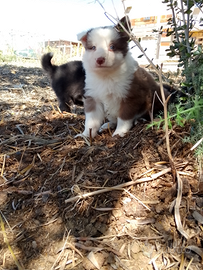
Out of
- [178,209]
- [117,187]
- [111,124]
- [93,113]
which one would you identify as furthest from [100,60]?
[178,209]

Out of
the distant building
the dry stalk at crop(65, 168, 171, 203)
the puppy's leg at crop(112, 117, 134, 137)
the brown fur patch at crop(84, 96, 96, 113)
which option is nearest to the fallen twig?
the dry stalk at crop(65, 168, 171, 203)

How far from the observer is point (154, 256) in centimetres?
136

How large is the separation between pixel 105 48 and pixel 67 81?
199cm

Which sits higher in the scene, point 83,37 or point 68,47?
point 83,37

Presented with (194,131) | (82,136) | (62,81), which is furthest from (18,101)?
(194,131)

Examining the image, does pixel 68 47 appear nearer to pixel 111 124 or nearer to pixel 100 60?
pixel 111 124

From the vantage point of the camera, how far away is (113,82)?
265 centimetres

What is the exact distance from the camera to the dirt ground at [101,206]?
4.53ft

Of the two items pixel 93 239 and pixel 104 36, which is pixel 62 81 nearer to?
pixel 104 36

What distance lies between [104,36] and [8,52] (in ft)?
39.1

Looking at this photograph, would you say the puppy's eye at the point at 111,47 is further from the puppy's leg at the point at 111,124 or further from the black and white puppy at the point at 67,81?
the black and white puppy at the point at 67,81

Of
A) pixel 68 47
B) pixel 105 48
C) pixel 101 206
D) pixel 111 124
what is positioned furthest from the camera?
pixel 68 47

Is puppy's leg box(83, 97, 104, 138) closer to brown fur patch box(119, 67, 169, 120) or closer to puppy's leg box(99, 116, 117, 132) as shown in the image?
puppy's leg box(99, 116, 117, 132)

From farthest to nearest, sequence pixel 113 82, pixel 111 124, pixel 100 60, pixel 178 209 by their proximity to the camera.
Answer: pixel 111 124
pixel 113 82
pixel 100 60
pixel 178 209
